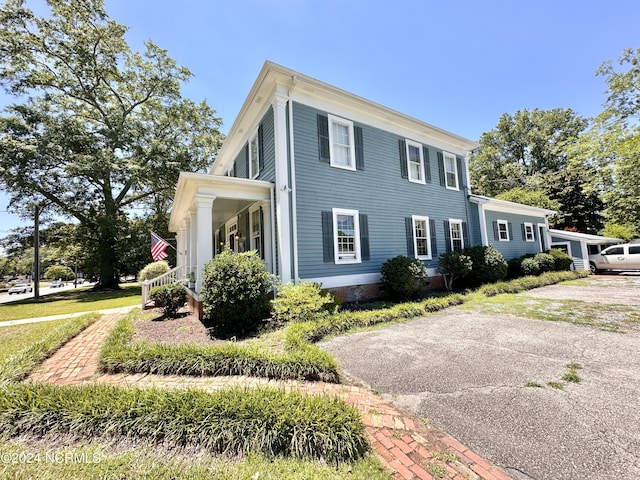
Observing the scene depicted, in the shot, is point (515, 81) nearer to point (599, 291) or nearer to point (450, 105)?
point (450, 105)

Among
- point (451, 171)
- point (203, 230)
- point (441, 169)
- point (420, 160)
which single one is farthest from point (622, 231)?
point (203, 230)

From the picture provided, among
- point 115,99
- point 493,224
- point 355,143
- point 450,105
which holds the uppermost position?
point 115,99

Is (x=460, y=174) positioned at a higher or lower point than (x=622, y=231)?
higher

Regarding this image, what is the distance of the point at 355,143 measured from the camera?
938 cm

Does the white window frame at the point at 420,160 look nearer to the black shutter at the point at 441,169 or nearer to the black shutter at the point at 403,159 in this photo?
the black shutter at the point at 403,159

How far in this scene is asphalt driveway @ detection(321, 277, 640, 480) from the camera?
2.18m

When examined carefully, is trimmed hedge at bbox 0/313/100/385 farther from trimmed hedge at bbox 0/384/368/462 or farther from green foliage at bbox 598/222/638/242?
green foliage at bbox 598/222/638/242

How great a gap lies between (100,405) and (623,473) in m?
4.64

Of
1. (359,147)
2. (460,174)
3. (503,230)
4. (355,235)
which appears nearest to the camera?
(355,235)

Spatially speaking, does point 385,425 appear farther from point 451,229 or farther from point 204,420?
point 451,229

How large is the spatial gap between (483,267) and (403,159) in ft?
18.6

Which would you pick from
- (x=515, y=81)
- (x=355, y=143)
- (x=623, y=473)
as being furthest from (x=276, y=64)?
(x=515, y=81)

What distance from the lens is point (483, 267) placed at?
1109 cm

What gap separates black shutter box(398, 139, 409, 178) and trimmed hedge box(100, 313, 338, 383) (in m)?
8.55
